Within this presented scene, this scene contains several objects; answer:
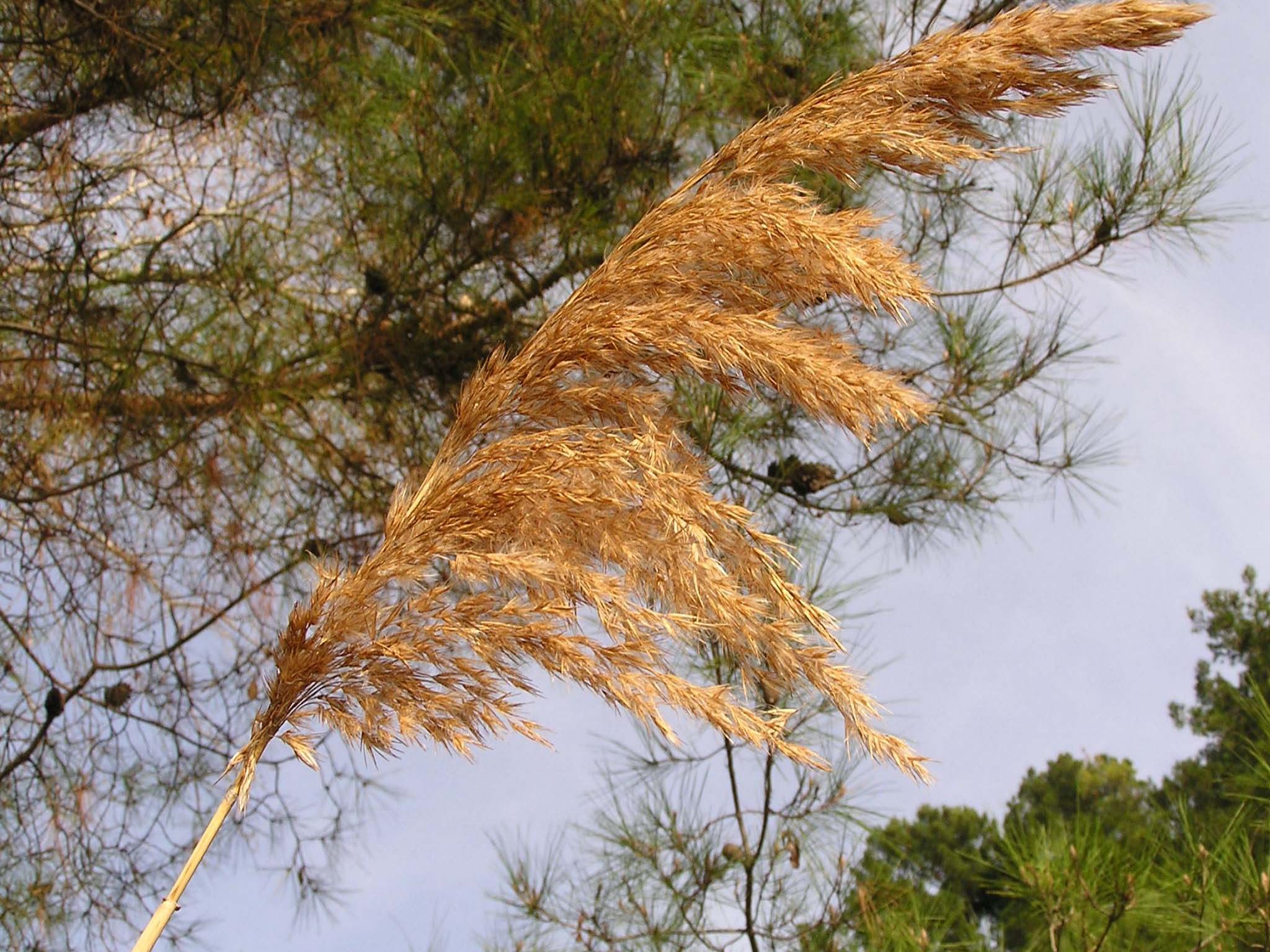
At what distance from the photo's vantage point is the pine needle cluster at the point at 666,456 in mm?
1012

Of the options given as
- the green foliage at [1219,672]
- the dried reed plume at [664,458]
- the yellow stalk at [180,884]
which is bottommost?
the yellow stalk at [180,884]

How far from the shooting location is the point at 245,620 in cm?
→ 300

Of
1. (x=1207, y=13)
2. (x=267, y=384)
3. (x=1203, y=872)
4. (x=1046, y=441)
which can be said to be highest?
(x=267, y=384)

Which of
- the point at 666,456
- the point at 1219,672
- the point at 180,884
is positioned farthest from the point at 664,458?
the point at 1219,672

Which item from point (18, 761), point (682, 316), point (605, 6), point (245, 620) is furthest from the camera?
point (245, 620)

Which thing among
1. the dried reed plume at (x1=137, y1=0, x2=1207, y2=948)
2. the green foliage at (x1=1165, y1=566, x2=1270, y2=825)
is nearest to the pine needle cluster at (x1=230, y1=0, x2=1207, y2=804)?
the dried reed plume at (x1=137, y1=0, x2=1207, y2=948)

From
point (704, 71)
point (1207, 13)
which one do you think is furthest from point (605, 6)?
point (1207, 13)

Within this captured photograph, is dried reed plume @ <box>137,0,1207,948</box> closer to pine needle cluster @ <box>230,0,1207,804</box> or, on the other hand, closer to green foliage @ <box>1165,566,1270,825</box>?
pine needle cluster @ <box>230,0,1207,804</box>

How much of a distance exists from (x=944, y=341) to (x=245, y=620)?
175cm

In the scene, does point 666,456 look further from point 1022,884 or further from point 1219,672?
point 1219,672

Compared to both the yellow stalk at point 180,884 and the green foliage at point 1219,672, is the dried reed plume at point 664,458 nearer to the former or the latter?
the yellow stalk at point 180,884

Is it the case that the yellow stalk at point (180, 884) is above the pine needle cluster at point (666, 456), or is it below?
below

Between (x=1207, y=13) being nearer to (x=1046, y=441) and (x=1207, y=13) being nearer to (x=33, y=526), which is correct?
(x=1046, y=441)

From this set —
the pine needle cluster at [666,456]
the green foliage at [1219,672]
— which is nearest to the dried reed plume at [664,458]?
the pine needle cluster at [666,456]
